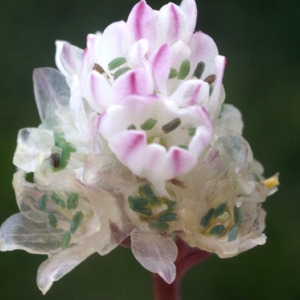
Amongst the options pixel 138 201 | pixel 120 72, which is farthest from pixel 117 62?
pixel 138 201

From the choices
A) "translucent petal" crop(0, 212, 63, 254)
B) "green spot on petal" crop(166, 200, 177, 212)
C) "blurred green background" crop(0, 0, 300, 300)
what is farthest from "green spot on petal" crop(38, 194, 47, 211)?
"blurred green background" crop(0, 0, 300, 300)

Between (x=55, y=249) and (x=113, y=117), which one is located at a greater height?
(x=113, y=117)

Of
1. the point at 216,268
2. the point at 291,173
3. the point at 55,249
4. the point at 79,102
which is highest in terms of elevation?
the point at 79,102

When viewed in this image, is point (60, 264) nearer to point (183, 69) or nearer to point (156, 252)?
point (156, 252)

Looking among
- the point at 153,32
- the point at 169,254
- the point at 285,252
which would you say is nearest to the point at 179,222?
the point at 169,254

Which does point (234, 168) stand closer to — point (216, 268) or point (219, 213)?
point (219, 213)

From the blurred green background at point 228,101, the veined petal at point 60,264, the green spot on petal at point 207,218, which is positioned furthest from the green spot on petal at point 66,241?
the blurred green background at point 228,101
